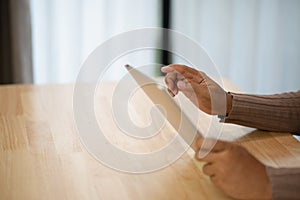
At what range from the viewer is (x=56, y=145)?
1.40 metres

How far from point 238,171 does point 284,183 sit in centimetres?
9

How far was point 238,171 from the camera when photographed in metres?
1.08

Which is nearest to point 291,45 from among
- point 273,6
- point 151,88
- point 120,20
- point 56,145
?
point 273,6

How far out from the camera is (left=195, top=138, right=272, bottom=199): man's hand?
1.08m

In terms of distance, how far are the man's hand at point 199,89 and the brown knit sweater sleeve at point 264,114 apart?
0.03 m

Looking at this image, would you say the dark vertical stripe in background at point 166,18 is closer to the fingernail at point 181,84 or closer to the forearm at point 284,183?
the fingernail at point 181,84

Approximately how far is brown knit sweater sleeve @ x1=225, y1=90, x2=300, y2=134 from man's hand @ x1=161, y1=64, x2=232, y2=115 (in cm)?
3

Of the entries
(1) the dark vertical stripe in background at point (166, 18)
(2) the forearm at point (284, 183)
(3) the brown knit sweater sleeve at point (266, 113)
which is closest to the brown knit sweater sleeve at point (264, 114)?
(3) the brown knit sweater sleeve at point (266, 113)

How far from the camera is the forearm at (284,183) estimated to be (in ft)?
3.53

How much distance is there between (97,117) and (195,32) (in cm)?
179

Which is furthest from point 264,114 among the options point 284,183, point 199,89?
point 284,183

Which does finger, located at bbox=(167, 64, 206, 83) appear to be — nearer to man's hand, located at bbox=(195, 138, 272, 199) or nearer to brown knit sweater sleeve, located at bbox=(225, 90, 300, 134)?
brown knit sweater sleeve, located at bbox=(225, 90, 300, 134)

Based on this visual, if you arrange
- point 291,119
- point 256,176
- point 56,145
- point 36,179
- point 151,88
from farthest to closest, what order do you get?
point 151,88 < point 291,119 < point 56,145 < point 36,179 < point 256,176

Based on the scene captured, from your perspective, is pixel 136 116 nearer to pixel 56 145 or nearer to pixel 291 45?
pixel 56 145
